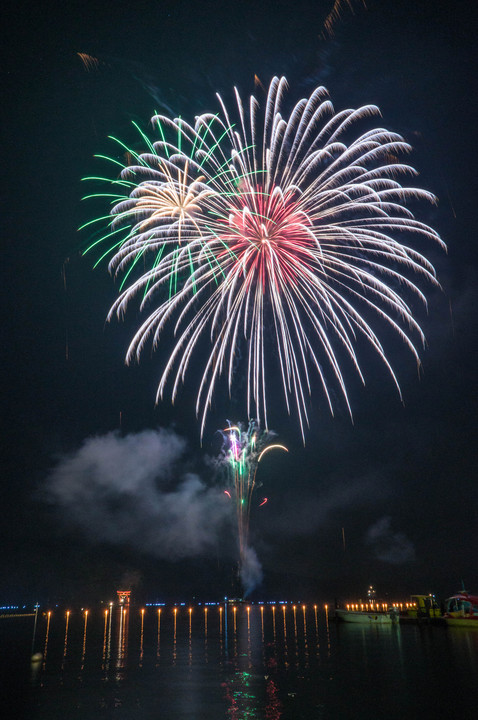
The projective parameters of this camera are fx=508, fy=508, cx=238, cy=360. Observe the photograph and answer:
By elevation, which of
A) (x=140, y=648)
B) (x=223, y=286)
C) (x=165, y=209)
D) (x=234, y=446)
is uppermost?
(x=165, y=209)

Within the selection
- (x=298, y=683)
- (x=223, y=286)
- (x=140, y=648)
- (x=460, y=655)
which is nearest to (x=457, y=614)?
(x=460, y=655)

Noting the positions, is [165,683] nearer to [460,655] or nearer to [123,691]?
[123,691]

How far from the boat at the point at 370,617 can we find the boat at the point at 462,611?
8.43m

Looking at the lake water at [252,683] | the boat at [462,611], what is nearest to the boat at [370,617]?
the boat at [462,611]

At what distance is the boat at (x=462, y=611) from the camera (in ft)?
204

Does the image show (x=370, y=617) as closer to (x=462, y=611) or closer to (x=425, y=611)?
(x=425, y=611)

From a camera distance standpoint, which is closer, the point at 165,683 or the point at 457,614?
the point at 165,683

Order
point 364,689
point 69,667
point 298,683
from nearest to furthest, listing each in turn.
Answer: point 364,689
point 298,683
point 69,667

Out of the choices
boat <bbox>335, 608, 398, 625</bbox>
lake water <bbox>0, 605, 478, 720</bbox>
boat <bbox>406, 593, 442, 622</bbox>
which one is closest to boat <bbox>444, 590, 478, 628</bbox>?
boat <bbox>406, 593, 442, 622</bbox>

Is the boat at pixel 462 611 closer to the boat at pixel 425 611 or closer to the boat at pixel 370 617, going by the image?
the boat at pixel 425 611

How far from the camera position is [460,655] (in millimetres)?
38062

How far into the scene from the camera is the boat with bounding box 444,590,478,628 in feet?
204

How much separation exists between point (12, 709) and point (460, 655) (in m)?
31.4

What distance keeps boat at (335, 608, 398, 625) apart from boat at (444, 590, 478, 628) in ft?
27.7
